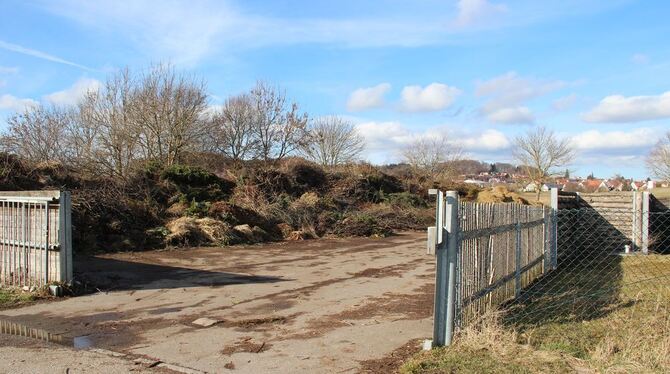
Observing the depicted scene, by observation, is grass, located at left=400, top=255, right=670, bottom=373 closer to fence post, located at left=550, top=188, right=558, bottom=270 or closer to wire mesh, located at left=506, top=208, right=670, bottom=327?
wire mesh, located at left=506, top=208, right=670, bottom=327

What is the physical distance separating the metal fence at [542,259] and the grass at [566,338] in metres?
0.07

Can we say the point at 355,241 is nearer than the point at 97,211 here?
No

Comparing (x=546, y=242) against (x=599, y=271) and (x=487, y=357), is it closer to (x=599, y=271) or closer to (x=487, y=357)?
(x=599, y=271)

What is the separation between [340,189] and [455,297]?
85.7ft

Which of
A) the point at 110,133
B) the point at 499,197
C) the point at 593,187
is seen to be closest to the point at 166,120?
the point at 110,133

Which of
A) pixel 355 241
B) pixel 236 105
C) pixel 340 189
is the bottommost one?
pixel 355 241

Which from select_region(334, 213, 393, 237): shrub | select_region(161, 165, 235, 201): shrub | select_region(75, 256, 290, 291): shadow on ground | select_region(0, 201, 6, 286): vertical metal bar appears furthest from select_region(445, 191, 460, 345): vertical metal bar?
select_region(161, 165, 235, 201): shrub

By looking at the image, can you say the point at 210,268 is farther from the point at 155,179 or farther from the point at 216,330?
the point at 155,179

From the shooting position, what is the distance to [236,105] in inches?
1575

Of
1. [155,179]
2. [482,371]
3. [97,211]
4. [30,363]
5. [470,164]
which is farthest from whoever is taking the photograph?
[470,164]

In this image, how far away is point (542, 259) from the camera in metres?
12.5

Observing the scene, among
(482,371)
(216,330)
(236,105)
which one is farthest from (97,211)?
(236,105)

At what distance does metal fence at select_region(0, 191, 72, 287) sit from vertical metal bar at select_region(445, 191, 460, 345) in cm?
730

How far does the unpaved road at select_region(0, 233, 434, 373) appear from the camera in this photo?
6191 millimetres
